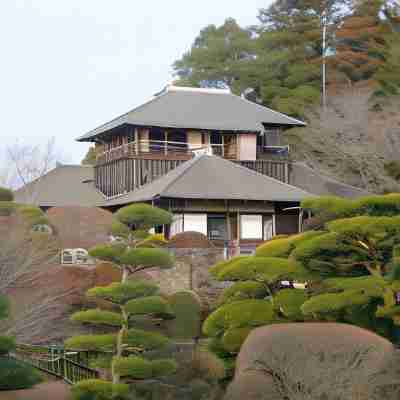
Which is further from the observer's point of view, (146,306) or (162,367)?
(146,306)

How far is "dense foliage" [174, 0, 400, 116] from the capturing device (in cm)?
4034

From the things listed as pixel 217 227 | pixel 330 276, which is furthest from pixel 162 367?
pixel 217 227

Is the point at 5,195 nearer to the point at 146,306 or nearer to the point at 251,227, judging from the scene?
the point at 251,227

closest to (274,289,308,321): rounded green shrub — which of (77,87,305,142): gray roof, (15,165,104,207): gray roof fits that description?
(77,87,305,142): gray roof

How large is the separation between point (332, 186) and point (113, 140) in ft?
30.9

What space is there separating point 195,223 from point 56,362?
1039 centimetres

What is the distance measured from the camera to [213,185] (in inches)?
1035

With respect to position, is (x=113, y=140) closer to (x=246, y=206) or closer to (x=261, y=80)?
(x=246, y=206)

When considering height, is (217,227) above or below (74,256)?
above

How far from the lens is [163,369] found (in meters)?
15.1

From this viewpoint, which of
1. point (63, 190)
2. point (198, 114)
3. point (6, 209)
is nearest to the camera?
point (6, 209)

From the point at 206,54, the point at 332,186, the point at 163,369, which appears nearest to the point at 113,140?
the point at 332,186

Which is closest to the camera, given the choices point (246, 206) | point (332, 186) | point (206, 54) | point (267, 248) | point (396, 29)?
point (267, 248)

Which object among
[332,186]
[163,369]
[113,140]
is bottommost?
[163,369]
